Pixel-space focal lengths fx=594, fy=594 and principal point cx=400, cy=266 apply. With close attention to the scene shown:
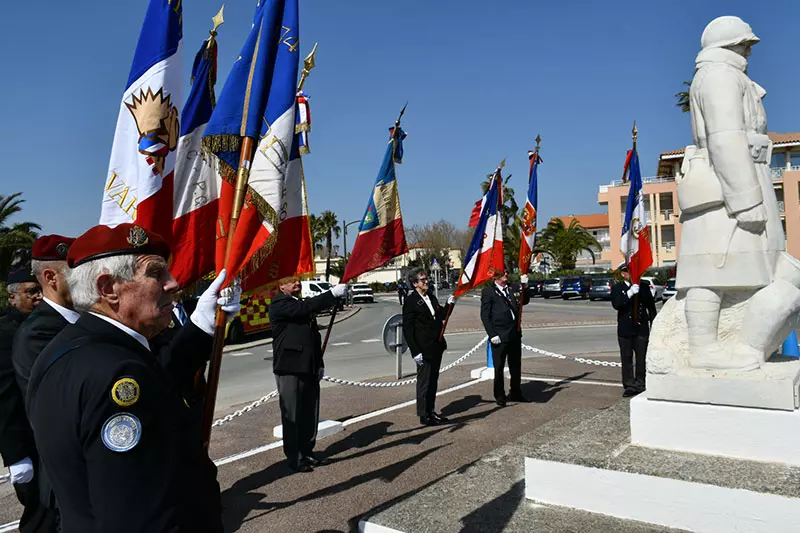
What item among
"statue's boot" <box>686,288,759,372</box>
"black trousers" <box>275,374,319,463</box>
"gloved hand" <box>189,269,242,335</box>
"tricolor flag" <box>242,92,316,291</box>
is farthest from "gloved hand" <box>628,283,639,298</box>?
"gloved hand" <box>189,269,242,335</box>

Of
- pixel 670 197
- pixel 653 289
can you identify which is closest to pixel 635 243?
pixel 653 289

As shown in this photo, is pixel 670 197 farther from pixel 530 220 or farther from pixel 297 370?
pixel 297 370

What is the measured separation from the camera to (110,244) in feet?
6.33

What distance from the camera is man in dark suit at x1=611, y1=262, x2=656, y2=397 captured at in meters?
8.38

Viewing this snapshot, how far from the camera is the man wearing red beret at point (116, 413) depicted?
156 cm

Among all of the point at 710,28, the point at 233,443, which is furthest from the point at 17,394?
the point at 710,28

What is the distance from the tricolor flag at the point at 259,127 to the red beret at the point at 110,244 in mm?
1033

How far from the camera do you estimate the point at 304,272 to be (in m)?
3.76

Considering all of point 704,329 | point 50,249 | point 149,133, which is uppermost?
point 149,133

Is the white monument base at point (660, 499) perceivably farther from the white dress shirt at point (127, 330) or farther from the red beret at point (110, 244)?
the red beret at point (110, 244)

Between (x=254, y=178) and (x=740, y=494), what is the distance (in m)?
3.19

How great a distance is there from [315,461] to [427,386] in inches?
76.9

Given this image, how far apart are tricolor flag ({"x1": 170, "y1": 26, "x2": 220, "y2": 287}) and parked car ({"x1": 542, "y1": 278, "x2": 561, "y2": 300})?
39.1m

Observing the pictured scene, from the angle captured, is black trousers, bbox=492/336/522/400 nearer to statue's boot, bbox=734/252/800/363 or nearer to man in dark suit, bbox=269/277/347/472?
man in dark suit, bbox=269/277/347/472
